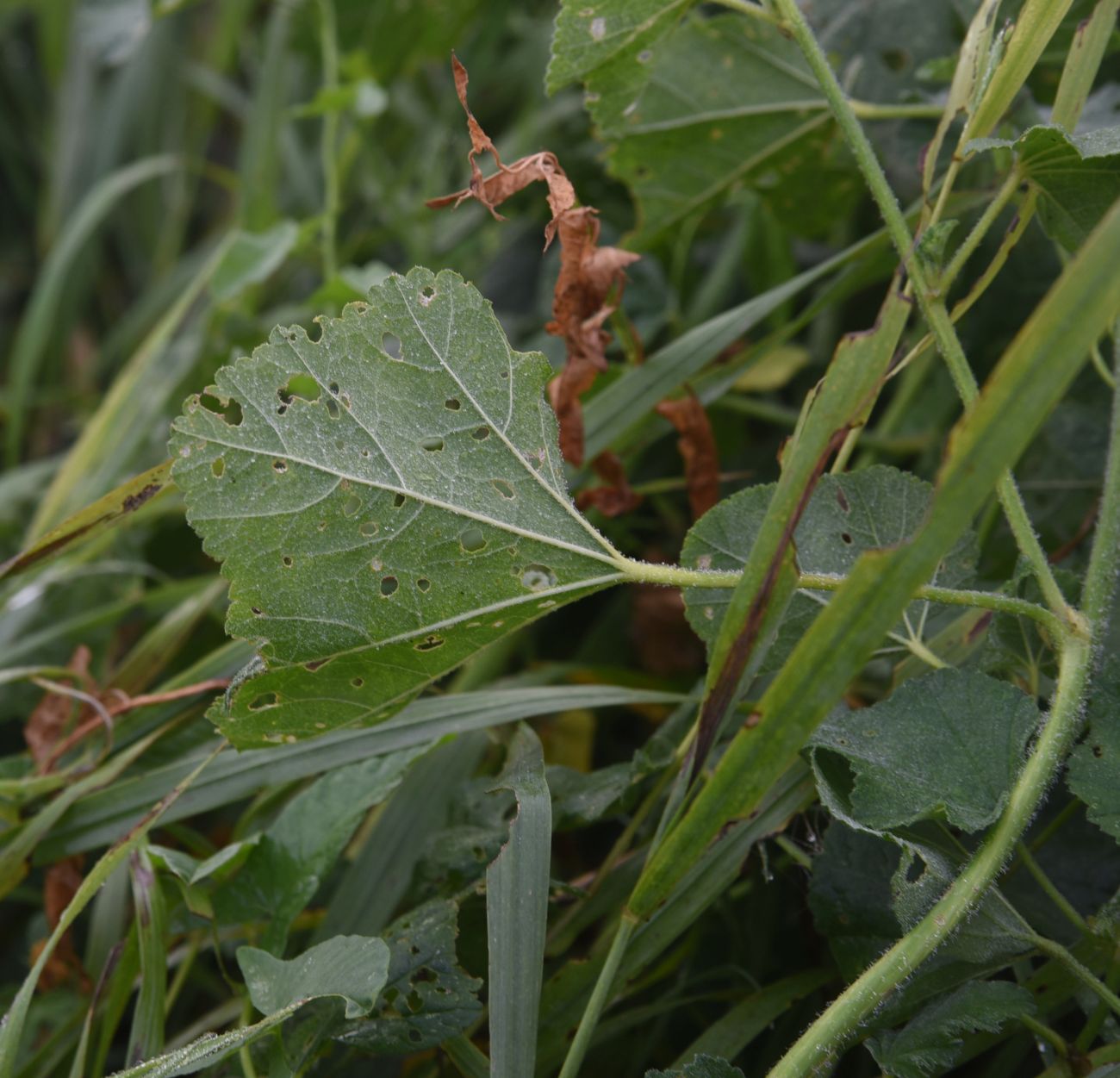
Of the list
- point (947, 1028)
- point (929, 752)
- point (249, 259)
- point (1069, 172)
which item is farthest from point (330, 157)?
point (947, 1028)

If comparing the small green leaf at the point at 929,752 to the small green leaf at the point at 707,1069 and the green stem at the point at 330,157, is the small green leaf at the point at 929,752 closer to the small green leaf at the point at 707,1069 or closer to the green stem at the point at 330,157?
the small green leaf at the point at 707,1069

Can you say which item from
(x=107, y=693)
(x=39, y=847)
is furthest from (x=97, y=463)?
(x=39, y=847)

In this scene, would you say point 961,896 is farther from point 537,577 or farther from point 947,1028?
point 537,577

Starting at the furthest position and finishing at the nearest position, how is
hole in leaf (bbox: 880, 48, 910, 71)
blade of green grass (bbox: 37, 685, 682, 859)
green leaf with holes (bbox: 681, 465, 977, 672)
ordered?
hole in leaf (bbox: 880, 48, 910, 71), blade of green grass (bbox: 37, 685, 682, 859), green leaf with holes (bbox: 681, 465, 977, 672)

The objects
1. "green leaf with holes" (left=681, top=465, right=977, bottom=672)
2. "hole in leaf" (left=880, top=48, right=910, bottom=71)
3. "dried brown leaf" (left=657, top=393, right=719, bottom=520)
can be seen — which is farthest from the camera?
"hole in leaf" (left=880, top=48, right=910, bottom=71)

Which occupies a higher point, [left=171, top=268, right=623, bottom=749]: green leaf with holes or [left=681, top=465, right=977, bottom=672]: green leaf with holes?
[left=171, top=268, right=623, bottom=749]: green leaf with holes

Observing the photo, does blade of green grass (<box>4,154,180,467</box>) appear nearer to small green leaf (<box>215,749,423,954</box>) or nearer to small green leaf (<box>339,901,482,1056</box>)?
small green leaf (<box>215,749,423,954</box>)

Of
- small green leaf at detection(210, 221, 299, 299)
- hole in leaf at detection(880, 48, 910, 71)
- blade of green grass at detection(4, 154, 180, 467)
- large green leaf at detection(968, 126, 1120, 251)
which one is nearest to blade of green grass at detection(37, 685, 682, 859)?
large green leaf at detection(968, 126, 1120, 251)
